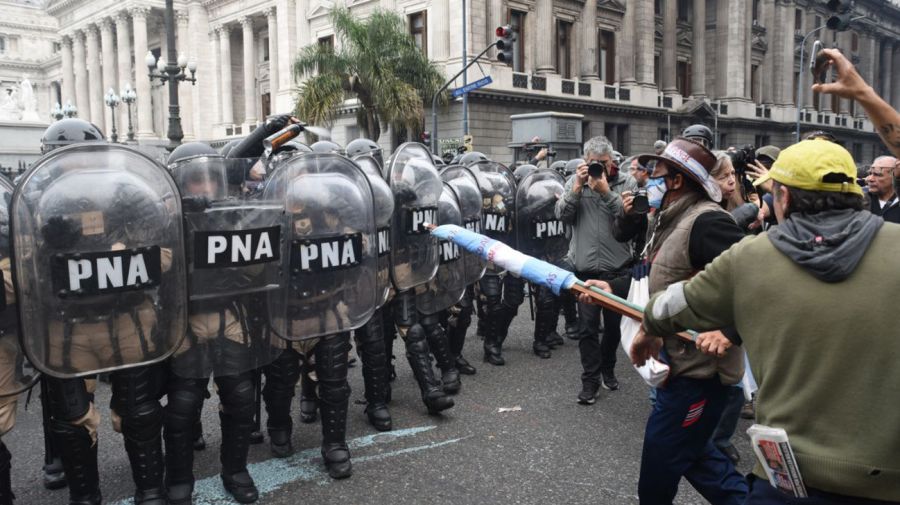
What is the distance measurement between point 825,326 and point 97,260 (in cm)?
272

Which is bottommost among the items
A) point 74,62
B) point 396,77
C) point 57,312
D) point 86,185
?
point 57,312

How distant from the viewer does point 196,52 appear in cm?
4472

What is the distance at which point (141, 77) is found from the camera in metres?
47.2

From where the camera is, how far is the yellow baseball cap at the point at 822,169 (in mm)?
1855

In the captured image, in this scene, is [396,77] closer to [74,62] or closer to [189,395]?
[189,395]

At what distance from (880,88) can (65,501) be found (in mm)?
69777

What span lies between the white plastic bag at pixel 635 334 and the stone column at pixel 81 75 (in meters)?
61.5

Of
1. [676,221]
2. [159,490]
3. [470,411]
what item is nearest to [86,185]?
[159,490]

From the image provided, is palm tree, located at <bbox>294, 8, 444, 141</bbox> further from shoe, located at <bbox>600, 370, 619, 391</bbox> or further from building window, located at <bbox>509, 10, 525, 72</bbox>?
shoe, located at <bbox>600, 370, 619, 391</bbox>

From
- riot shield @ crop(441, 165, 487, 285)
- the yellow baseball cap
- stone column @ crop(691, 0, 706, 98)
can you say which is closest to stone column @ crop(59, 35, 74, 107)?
stone column @ crop(691, 0, 706, 98)

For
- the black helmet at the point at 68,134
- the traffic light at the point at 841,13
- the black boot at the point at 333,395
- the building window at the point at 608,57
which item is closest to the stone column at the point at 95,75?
the building window at the point at 608,57

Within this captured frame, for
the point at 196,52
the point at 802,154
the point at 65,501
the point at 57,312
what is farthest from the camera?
the point at 196,52

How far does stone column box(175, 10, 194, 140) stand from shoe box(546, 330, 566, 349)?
43.5 metres

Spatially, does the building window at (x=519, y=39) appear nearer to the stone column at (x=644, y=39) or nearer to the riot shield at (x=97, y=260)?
the stone column at (x=644, y=39)
